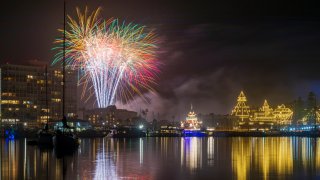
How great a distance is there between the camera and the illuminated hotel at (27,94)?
12900 centimetres

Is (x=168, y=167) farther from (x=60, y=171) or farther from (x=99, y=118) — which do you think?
(x=99, y=118)

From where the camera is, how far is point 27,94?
440 ft

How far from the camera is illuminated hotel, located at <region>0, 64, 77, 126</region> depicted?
5079 inches

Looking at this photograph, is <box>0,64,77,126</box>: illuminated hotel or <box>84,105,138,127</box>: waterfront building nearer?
<box>0,64,77,126</box>: illuminated hotel

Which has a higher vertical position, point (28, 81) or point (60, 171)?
point (28, 81)

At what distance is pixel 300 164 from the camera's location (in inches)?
1262

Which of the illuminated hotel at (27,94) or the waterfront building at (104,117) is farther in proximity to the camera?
the waterfront building at (104,117)

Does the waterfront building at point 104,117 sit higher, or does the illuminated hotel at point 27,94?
the illuminated hotel at point 27,94

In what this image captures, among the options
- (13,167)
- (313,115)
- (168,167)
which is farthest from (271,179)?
(313,115)

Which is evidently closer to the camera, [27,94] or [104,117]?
[27,94]

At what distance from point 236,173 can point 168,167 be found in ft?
14.9

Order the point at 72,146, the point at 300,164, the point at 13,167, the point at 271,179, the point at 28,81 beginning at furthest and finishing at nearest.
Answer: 1. the point at 28,81
2. the point at 72,146
3. the point at 300,164
4. the point at 13,167
5. the point at 271,179

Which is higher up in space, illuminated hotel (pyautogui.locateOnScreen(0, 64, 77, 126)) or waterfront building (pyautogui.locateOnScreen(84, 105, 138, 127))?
illuminated hotel (pyautogui.locateOnScreen(0, 64, 77, 126))

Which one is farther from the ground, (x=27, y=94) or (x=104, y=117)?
(x=27, y=94)
